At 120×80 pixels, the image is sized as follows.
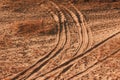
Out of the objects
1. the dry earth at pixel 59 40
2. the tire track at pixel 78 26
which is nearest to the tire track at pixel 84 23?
the dry earth at pixel 59 40

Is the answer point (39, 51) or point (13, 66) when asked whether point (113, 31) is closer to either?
Result: point (39, 51)

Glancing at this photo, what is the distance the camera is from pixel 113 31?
50.0ft

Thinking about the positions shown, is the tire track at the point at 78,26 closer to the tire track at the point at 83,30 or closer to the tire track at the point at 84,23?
the tire track at the point at 83,30

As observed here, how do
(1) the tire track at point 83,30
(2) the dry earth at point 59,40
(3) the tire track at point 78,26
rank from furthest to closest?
1. (3) the tire track at point 78,26
2. (1) the tire track at point 83,30
3. (2) the dry earth at point 59,40

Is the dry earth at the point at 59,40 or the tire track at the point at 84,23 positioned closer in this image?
the dry earth at the point at 59,40

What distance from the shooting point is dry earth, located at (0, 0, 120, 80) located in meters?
11.9

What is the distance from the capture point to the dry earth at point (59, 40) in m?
11.9

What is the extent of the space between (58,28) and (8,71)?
4633 mm

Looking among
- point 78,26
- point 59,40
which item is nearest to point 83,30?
point 78,26

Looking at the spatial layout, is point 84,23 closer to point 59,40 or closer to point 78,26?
point 78,26

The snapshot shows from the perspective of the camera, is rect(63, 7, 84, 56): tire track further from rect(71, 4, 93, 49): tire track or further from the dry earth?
rect(71, 4, 93, 49): tire track

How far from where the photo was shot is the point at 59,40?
47.3 feet

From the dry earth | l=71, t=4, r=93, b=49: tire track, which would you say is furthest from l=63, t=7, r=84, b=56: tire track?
l=71, t=4, r=93, b=49: tire track

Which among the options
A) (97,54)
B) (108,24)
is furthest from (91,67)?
(108,24)
